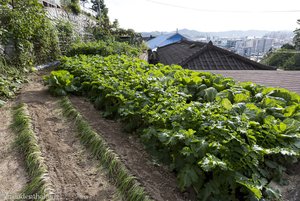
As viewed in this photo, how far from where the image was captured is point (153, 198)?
1850 mm

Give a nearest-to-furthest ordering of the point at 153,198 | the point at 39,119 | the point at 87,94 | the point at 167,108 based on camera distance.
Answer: the point at 153,198 < the point at 167,108 < the point at 39,119 < the point at 87,94

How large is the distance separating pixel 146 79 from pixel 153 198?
6.81ft

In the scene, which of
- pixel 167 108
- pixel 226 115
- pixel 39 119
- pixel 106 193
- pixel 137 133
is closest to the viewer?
pixel 106 193

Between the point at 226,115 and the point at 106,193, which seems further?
the point at 226,115

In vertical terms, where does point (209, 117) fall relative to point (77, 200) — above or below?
above

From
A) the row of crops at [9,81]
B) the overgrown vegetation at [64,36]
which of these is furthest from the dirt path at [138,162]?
the overgrown vegetation at [64,36]

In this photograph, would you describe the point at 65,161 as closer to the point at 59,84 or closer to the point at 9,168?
the point at 9,168

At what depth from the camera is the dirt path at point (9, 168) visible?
6.49ft

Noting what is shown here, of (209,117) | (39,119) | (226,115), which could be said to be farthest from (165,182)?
(39,119)

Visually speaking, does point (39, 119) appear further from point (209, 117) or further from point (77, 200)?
point (209, 117)

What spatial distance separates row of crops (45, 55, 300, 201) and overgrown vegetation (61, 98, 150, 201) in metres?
0.41

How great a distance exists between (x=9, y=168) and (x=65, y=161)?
0.57 m

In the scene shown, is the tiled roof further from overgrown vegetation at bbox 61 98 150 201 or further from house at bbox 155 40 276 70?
overgrown vegetation at bbox 61 98 150 201

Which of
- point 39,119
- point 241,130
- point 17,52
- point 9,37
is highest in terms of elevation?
point 9,37
